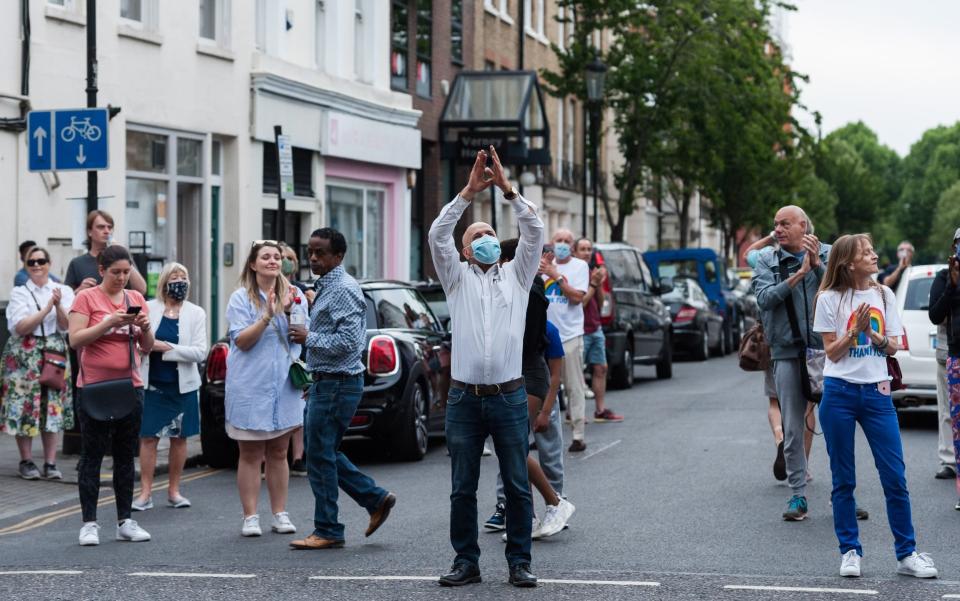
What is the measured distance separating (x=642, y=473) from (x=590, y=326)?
162 inches

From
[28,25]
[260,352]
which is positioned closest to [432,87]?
[28,25]

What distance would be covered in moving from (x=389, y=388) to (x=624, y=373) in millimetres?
9075

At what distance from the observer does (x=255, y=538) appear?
9641mm

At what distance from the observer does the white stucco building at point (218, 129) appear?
60.8 feet

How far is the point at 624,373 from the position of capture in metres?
22.1

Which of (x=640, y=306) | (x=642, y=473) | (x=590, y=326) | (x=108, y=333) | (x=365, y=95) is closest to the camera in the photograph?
(x=108, y=333)

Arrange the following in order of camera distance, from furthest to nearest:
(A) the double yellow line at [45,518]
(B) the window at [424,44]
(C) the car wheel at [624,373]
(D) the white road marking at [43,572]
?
(B) the window at [424,44], (C) the car wheel at [624,373], (A) the double yellow line at [45,518], (D) the white road marking at [43,572]

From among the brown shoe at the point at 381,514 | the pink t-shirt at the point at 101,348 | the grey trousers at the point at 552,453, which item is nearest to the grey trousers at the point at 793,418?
the grey trousers at the point at 552,453

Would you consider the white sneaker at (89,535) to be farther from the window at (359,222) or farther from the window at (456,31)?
the window at (456,31)

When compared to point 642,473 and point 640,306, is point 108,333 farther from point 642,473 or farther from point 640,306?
point 640,306

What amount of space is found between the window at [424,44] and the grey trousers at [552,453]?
75.9 feet

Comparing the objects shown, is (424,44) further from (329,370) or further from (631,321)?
(329,370)

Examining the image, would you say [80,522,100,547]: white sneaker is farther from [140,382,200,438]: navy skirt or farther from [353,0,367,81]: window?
[353,0,367,81]: window

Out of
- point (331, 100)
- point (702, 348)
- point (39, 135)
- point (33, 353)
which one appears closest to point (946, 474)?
point (33, 353)
